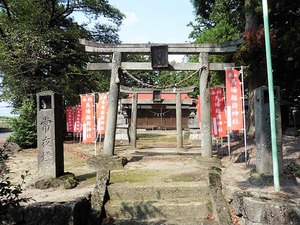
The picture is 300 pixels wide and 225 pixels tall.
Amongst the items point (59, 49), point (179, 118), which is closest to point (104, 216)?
point (179, 118)

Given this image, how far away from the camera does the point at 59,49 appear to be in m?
20.2

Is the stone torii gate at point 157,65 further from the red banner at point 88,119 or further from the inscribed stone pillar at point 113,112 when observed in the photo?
the red banner at point 88,119

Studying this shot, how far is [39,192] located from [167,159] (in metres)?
5.39

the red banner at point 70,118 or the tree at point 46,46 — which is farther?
the red banner at point 70,118

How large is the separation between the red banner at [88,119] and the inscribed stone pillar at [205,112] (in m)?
5.57

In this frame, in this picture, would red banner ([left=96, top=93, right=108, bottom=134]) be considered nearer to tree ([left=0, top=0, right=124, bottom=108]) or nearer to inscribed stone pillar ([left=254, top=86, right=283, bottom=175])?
tree ([left=0, top=0, right=124, bottom=108])

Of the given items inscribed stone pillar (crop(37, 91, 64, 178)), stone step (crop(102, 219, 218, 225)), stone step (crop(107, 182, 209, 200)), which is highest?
inscribed stone pillar (crop(37, 91, 64, 178))

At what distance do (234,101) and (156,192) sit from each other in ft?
15.4

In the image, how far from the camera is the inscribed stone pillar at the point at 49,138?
6922 mm

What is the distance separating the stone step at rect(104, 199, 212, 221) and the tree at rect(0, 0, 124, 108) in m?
14.0

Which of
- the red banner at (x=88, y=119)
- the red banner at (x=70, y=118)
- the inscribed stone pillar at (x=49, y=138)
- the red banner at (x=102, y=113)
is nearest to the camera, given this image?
the inscribed stone pillar at (x=49, y=138)

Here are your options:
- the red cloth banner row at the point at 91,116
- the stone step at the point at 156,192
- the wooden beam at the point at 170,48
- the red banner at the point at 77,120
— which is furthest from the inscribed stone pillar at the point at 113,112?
the red banner at the point at 77,120

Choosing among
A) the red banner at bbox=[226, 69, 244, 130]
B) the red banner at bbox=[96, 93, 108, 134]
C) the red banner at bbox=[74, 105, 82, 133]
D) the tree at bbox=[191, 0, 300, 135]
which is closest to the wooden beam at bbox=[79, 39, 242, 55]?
the red banner at bbox=[226, 69, 244, 130]

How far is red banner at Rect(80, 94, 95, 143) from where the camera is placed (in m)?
12.9
